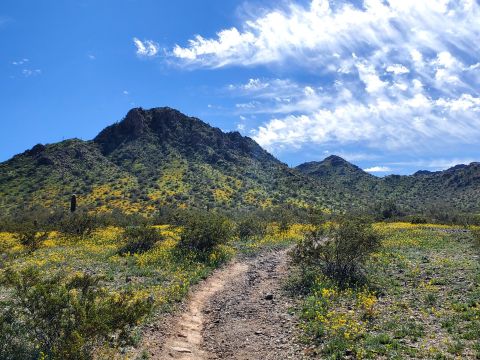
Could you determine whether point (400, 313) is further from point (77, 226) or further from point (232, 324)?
point (77, 226)

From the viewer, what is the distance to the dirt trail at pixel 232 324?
1127 cm

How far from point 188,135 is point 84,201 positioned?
4293 centimetres

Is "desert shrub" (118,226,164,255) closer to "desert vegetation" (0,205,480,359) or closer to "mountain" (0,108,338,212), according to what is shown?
"desert vegetation" (0,205,480,359)

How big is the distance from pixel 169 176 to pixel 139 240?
61782mm

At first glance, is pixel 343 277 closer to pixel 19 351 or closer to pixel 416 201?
pixel 19 351

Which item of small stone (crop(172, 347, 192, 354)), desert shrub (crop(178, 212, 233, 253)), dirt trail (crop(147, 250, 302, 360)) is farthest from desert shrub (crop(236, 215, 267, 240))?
small stone (crop(172, 347, 192, 354))

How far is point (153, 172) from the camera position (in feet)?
288

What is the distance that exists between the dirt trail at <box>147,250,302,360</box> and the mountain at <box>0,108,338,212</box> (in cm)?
5060

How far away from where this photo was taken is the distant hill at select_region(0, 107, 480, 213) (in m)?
74.4

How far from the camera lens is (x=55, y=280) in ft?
33.0

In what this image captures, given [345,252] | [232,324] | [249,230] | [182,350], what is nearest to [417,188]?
[249,230]

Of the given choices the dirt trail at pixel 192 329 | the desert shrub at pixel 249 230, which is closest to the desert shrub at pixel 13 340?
the dirt trail at pixel 192 329

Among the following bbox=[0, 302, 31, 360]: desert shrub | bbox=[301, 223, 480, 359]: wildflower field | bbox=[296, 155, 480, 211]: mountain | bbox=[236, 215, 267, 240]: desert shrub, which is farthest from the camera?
bbox=[296, 155, 480, 211]: mountain

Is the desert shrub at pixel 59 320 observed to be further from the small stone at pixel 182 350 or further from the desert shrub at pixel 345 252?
the desert shrub at pixel 345 252
